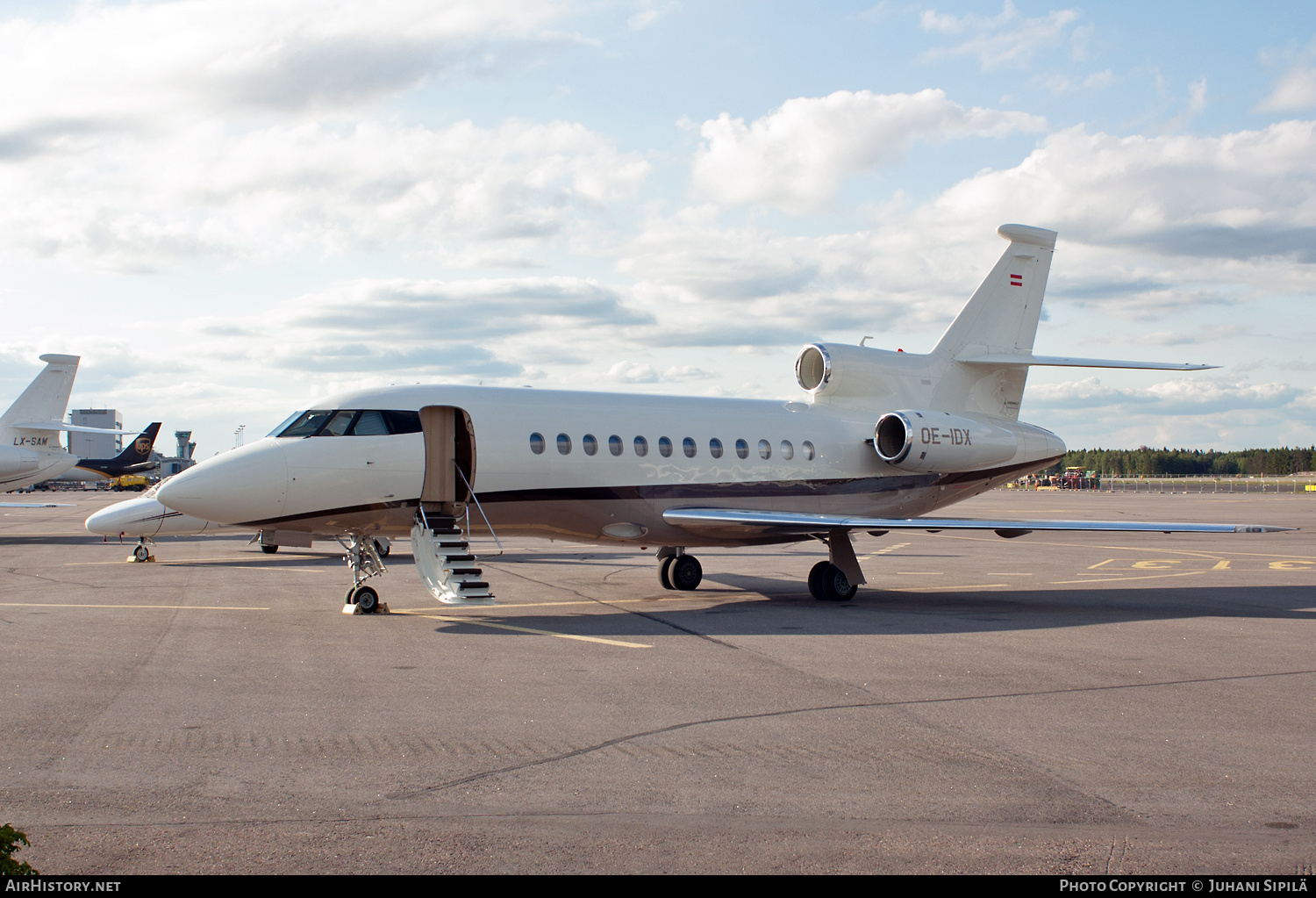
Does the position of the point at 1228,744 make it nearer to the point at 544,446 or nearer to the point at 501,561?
the point at 544,446

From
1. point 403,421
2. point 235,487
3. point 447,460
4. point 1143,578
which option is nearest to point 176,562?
point 235,487

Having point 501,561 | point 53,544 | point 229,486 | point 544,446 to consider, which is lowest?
point 53,544

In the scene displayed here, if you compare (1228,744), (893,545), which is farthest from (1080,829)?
(893,545)

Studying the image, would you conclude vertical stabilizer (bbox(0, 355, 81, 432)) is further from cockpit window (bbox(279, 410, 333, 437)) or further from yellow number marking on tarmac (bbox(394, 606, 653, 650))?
yellow number marking on tarmac (bbox(394, 606, 653, 650))

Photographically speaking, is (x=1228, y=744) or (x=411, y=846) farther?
(x=1228, y=744)

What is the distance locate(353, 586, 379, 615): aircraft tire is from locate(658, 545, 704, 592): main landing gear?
573 centimetres

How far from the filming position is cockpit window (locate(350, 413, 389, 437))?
14617mm

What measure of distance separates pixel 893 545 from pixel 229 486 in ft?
73.5

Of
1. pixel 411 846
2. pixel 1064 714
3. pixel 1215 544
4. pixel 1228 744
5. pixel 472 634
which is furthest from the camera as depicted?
pixel 1215 544

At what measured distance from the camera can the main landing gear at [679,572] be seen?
18.4 m

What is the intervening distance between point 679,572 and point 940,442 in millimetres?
5486

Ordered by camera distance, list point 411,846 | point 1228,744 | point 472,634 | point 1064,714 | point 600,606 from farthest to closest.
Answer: point 600,606
point 472,634
point 1064,714
point 1228,744
point 411,846

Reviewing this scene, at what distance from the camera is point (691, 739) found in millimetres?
7320

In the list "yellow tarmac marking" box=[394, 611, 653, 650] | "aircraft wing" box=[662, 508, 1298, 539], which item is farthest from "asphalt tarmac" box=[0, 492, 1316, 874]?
"aircraft wing" box=[662, 508, 1298, 539]
